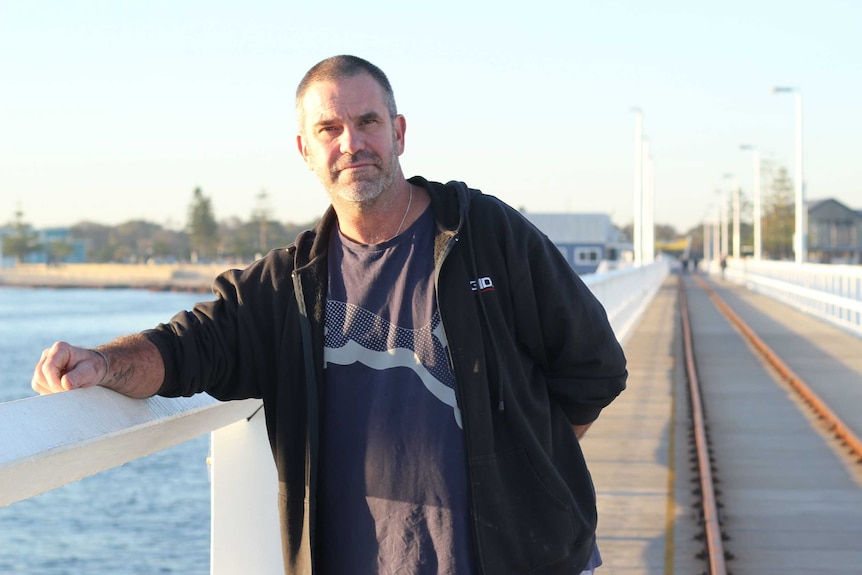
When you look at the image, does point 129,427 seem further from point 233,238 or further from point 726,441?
point 233,238

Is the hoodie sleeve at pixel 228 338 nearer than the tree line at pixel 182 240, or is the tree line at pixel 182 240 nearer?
the hoodie sleeve at pixel 228 338

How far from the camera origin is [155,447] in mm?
2703

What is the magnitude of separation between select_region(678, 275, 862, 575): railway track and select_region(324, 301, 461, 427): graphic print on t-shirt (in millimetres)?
3752

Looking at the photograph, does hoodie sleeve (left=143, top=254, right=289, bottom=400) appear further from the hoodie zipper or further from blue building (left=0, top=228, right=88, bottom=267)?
blue building (left=0, top=228, right=88, bottom=267)

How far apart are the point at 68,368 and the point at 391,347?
70 centimetres

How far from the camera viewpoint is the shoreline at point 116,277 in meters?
133

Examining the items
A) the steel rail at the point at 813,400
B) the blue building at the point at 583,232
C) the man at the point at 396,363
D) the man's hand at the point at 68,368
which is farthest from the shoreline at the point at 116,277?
the man's hand at the point at 68,368

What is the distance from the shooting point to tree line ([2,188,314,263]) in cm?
16038

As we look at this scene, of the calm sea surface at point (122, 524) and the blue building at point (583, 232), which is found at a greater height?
the blue building at point (583, 232)

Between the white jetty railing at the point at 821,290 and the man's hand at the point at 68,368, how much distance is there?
20341 mm

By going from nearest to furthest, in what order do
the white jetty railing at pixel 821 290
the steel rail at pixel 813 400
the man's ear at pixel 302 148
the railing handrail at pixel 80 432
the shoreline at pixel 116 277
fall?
the railing handrail at pixel 80 432, the man's ear at pixel 302 148, the steel rail at pixel 813 400, the white jetty railing at pixel 821 290, the shoreline at pixel 116 277

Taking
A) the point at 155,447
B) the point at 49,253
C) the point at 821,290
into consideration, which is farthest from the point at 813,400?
the point at 49,253

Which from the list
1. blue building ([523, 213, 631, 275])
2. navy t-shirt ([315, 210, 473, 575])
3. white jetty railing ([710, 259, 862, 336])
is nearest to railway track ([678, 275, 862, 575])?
navy t-shirt ([315, 210, 473, 575])

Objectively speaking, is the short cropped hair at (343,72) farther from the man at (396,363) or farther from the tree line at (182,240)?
the tree line at (182,240)
